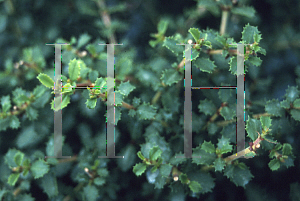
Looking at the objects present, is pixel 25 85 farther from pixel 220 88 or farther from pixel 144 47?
pixel 220 88

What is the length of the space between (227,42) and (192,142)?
16.2 inches

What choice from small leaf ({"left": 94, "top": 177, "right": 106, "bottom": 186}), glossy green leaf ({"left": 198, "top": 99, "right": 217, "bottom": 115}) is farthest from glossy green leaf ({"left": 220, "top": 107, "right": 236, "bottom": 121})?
small leaf ({"left": 94, "top": 177, "right": 106, "bottom": 186})

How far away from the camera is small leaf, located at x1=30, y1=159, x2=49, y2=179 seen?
3.53ft

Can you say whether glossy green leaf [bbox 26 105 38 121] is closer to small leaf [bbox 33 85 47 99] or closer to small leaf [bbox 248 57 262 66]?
small leaf [bbox 33 85 47 99]

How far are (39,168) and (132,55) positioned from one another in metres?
0.65

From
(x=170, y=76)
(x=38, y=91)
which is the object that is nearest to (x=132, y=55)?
(x=170, y=76)

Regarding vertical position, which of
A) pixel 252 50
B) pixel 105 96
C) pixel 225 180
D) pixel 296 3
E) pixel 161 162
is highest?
pixel 296 3

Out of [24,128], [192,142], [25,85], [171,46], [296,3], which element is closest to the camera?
[171,46]

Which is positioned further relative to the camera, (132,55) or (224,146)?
(132,55)

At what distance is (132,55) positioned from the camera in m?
1.37

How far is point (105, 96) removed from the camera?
932 mm

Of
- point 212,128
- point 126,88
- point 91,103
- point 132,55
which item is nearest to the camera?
point 91,103

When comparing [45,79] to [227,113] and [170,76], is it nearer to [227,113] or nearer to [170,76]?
[170,76]

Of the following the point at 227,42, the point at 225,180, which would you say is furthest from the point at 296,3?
the point at 225,180
